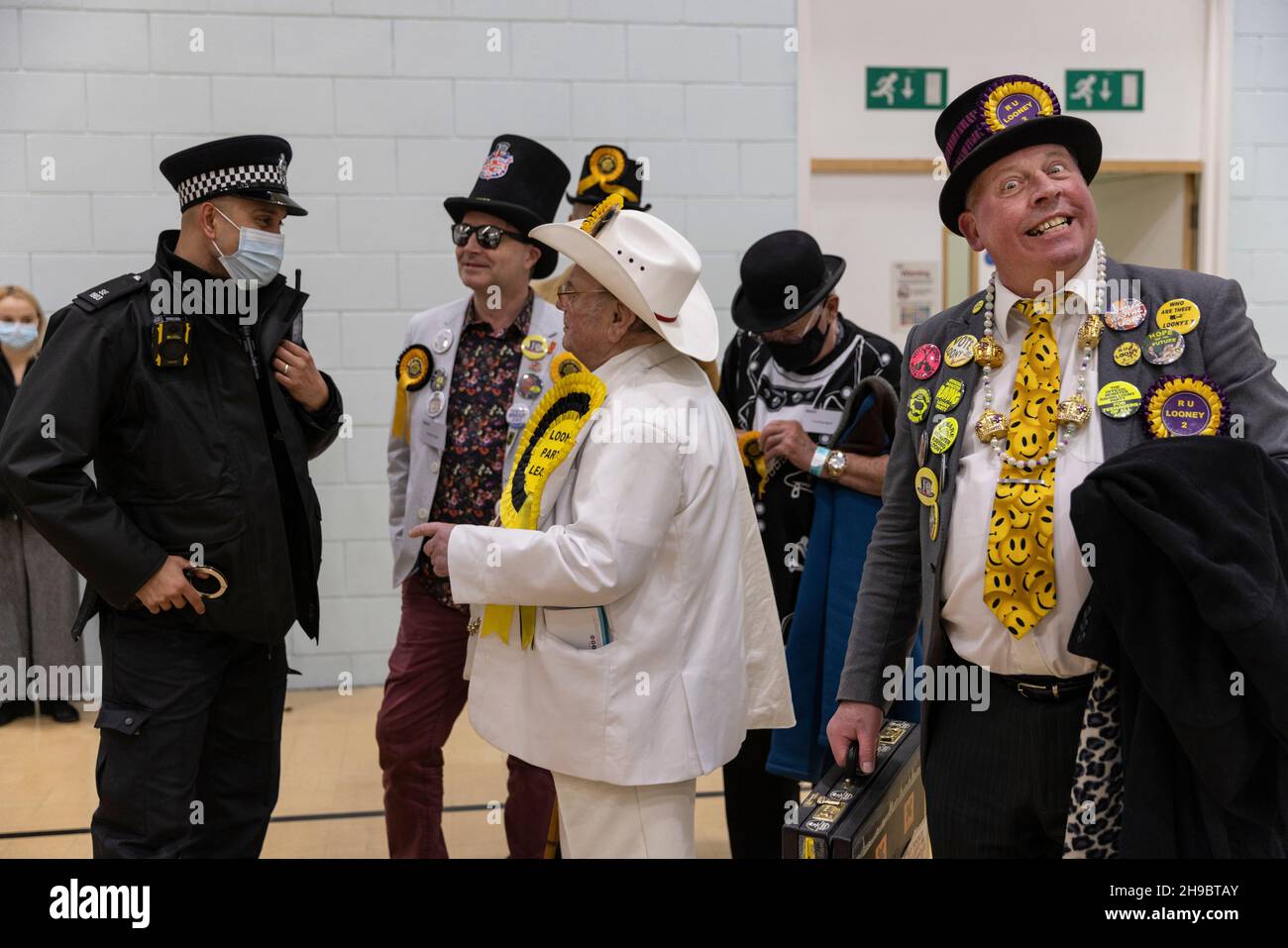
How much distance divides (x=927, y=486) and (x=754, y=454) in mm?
1129

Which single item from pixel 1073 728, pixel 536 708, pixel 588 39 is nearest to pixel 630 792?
pixel 536 708

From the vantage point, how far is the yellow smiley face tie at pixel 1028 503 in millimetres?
1779

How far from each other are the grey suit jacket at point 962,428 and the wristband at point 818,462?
2.30 feet

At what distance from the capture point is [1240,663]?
60.1 inches

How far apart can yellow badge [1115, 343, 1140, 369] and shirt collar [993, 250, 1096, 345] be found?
8 cm

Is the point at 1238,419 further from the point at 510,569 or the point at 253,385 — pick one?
the point at 253,385

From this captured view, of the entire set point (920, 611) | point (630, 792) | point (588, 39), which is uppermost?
point (588, 39)

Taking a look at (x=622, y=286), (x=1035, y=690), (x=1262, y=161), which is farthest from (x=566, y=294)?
(x=1262, y=161)

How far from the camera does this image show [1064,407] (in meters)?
1.82

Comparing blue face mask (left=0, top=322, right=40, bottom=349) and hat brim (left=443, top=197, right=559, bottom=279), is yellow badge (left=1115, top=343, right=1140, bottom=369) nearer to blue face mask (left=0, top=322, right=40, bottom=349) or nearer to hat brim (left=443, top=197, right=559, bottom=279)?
hat brim (left=443, top=197, right=559, bottom=279)

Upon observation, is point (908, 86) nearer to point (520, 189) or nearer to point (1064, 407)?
point (520, 189)

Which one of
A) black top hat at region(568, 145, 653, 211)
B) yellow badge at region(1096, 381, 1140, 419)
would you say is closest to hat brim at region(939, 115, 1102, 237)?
yellow badge at region(1096, 381, 1140, 419)

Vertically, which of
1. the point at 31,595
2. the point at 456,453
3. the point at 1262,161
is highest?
the point at 1262,161

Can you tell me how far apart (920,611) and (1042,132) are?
85 centimetres
